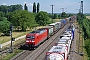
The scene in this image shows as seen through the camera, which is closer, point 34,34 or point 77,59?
point 77,59

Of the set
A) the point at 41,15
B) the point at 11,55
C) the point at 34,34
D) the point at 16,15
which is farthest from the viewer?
the point at 41,15

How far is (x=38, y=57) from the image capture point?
32.5 metres

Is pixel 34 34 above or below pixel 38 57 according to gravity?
above

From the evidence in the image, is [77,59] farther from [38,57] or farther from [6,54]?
[6,54]

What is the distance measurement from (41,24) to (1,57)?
7390 cm

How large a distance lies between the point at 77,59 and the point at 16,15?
4888 cm

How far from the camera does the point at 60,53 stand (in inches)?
838

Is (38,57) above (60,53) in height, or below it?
below

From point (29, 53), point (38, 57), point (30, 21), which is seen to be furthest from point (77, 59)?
point (30, 21)

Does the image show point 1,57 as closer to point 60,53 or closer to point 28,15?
point 60,53

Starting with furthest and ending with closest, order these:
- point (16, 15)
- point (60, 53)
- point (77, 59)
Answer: point (16, 15) → point (77, 59) → point (60, 53)

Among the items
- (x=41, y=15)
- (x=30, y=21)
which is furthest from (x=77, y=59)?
(x=41, y=15)

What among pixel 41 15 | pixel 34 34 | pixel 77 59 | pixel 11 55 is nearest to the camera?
pixel 77 59

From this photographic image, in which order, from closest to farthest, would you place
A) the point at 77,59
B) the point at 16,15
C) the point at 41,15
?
the point at 77,59 < the point at 16,15 < the point at 41,15
